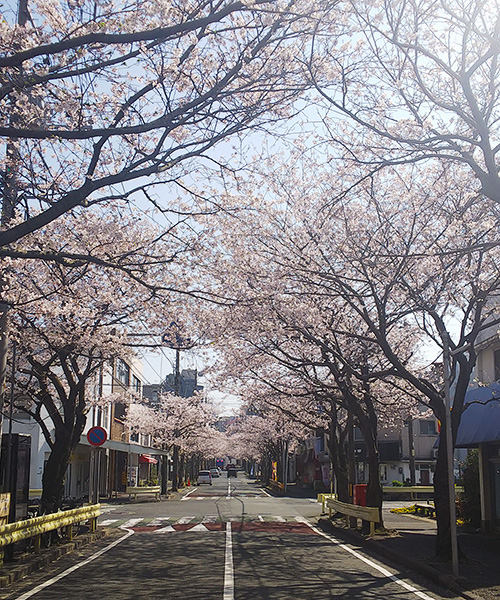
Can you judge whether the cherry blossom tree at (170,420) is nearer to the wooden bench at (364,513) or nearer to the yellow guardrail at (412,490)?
the yellow guardrail at (412,490)

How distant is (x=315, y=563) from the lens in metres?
13.8

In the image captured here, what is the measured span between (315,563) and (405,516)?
15735mm

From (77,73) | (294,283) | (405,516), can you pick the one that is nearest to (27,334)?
(294,283)

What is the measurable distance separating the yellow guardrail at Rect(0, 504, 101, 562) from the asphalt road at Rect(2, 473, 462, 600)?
27.1 inches

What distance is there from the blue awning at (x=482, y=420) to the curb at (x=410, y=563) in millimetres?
3782

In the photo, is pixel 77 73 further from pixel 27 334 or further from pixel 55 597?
pixel 27 334

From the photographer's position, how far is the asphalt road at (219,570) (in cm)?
1043

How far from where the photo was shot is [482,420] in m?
18.8

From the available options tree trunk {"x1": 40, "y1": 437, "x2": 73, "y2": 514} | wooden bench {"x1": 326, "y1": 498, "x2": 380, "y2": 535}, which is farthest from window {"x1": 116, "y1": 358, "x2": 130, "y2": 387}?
tree trunk {"x1": 40, "y1": 437, "x2": 73, "y2": 514}

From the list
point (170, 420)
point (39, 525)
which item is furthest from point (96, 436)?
point (170, 420)

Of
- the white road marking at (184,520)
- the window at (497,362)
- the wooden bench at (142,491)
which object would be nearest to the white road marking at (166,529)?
the white road marking at (184,520)

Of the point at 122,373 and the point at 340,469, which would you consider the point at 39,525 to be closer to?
the point at 340,469

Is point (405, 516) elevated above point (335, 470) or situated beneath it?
situated beneath

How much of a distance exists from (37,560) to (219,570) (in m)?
3.42
